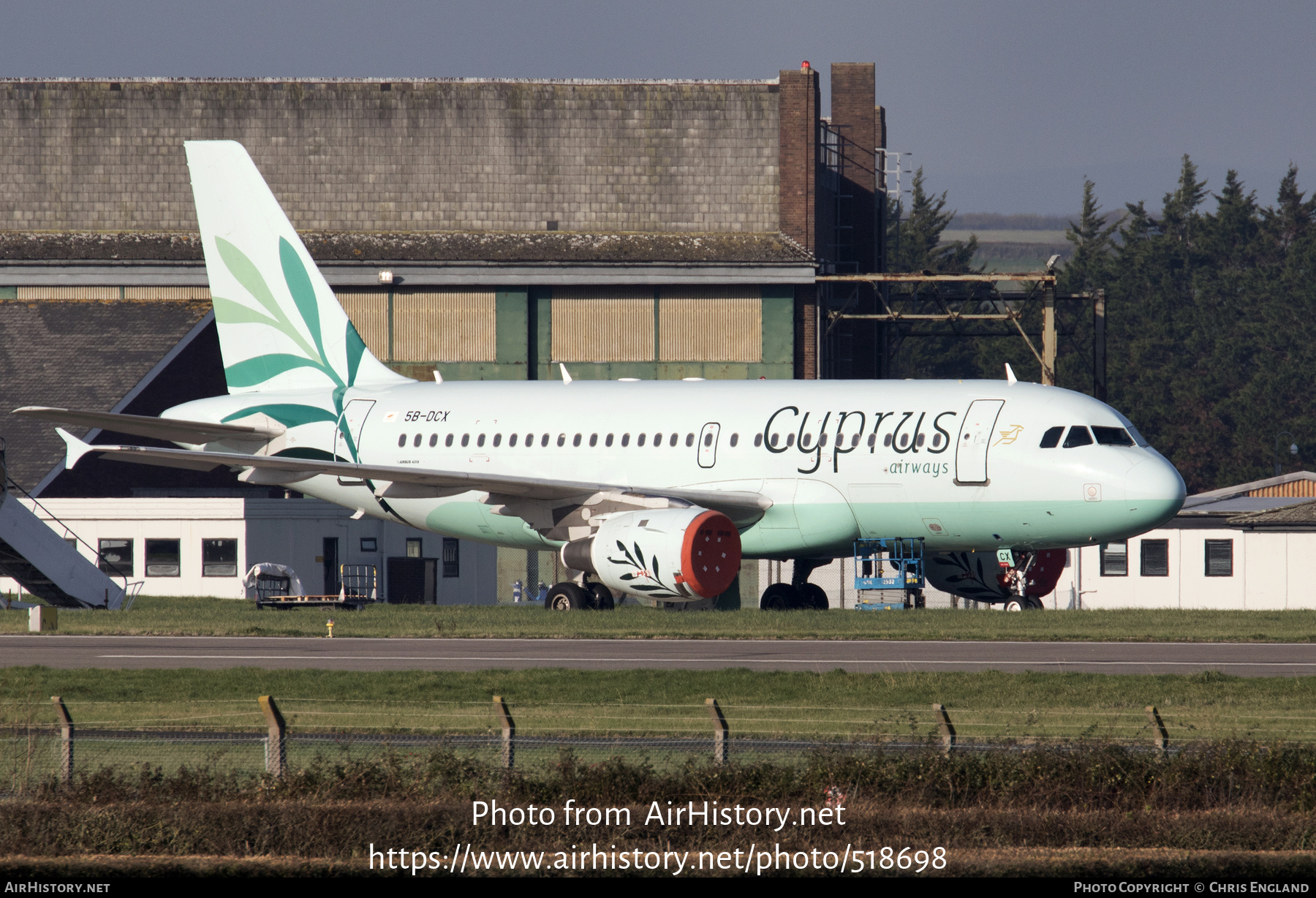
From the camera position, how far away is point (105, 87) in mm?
62719

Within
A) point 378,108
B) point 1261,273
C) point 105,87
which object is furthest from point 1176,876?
point 1261,273

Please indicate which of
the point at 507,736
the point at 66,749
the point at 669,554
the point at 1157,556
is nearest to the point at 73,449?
the point at 669,554

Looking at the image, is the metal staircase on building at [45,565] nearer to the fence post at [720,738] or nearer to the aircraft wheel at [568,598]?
the aircraft wheel at [568,598]

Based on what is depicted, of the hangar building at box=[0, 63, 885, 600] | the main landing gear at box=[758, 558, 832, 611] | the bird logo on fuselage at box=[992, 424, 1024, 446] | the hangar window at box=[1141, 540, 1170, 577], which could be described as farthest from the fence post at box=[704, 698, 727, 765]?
the hangar building at box=[0, 63, 885, 600]

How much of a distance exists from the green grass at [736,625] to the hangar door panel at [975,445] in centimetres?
278

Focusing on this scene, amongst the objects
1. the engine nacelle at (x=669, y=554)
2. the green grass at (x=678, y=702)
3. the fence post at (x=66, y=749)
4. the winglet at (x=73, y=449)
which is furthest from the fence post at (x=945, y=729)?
the winglet at (x=73, y=449)

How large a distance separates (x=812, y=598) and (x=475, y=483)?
8810mm

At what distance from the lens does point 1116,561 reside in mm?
48594

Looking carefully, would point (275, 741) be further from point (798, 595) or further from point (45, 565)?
point (45, 565)

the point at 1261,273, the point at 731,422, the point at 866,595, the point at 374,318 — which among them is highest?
the point at 1261,273

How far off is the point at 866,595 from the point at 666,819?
32767mm

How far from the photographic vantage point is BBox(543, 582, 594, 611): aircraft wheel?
36.5 metres

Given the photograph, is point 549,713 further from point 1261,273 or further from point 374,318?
point 1261,273

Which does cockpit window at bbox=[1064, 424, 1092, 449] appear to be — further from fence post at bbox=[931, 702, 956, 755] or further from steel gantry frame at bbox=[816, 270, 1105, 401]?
steel gantry frame at bbox=[816, 270, 1105, 401]
